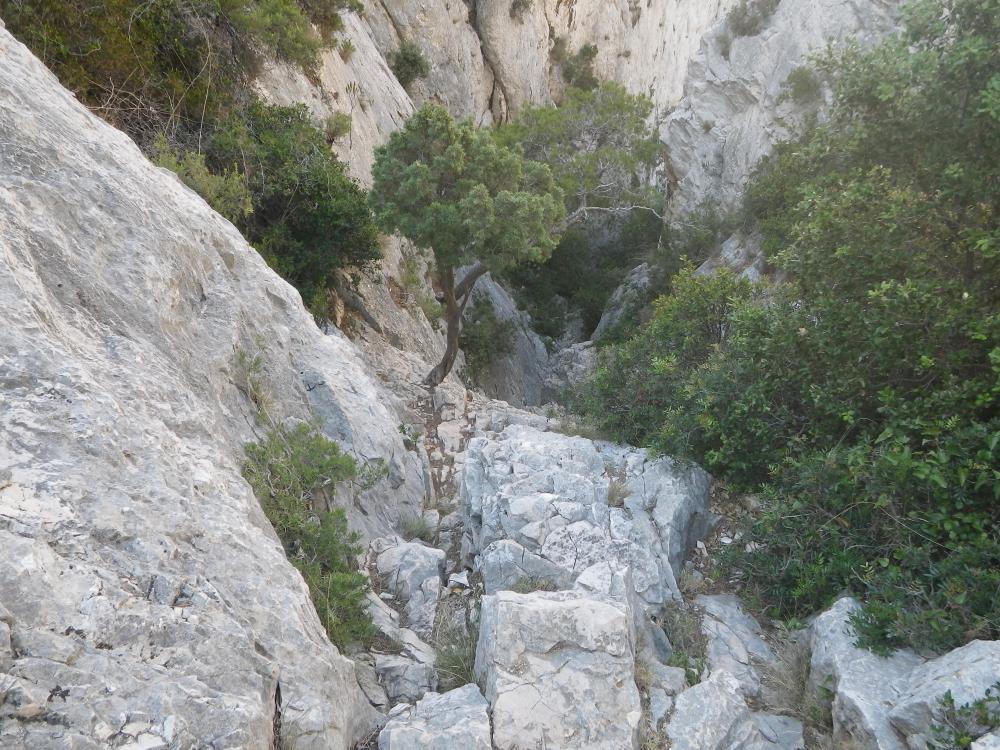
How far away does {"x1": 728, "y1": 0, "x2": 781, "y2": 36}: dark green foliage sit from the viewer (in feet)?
73.3

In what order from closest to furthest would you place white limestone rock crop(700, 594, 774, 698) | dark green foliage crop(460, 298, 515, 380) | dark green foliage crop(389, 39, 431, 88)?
white limestone rock crop(700, 594, 774, 698) → dark green foliage crop(460, 298, 515, 380) → dark green foliage crop(389, 39, 431, 88)

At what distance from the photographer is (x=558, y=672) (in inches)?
188

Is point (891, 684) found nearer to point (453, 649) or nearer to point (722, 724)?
point (722, 724)

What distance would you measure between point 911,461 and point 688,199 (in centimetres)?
2038

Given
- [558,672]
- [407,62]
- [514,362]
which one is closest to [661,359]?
[558,672]

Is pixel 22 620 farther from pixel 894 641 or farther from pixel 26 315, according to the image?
pixel 894 641

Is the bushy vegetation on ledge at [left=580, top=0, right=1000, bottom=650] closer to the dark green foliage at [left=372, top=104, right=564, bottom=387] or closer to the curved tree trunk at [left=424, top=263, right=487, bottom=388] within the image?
the dark green foliage at [left=372, top=104, right=564, bottom=387]

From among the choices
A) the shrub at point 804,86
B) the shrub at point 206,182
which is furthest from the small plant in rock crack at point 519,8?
the shrub at point 206,182

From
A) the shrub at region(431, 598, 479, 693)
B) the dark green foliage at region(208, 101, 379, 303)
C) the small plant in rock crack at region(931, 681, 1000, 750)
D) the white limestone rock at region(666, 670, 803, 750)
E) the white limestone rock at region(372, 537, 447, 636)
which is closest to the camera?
the small plant in rock crack at region(931, 681, 1000, 750)

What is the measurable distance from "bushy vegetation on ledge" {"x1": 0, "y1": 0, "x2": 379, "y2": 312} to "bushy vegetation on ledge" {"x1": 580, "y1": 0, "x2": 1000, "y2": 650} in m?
8.53

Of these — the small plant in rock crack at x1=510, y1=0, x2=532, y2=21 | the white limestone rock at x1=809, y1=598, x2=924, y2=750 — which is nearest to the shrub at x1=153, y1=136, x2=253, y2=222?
the white limestone rock at x1=809, y1=598, x2=924, y2=750

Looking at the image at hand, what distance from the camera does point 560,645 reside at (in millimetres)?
4926

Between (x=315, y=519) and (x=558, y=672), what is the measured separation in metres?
2.58

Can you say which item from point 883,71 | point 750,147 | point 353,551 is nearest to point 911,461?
point 883,71
